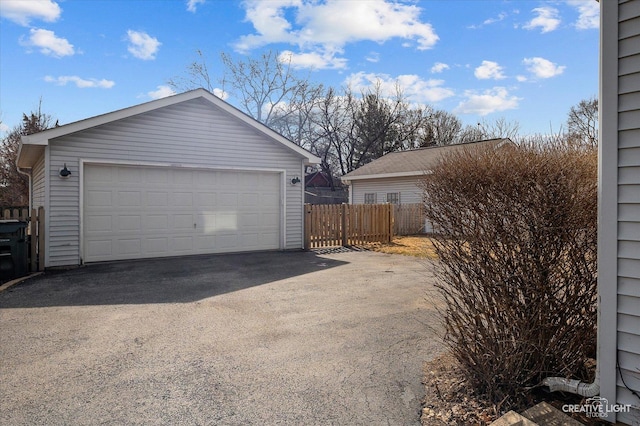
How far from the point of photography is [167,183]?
1011 cm

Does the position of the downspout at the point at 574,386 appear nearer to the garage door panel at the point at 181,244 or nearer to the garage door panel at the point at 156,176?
the garage door panel at the point at 181,244

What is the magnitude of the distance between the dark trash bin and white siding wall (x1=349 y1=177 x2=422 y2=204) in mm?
13847

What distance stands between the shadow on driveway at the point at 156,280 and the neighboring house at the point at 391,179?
30.8 feet

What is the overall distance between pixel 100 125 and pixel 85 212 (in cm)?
211

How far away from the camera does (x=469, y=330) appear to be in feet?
10.0

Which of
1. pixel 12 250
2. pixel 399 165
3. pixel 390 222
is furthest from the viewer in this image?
pixel 399 165

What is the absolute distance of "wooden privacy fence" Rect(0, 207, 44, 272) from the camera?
8211 millimetres

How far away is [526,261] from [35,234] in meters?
9.51

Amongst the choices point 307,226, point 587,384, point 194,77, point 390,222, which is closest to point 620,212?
point 587,384

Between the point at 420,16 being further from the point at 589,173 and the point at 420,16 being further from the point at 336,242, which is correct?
the point at 589,173

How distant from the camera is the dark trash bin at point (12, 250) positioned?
7.53m

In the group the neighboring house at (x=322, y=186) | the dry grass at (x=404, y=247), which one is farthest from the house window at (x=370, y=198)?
Result: the neighboring house at (x=322, y=186)

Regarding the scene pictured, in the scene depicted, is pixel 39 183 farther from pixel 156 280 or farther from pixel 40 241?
pixel 156 280

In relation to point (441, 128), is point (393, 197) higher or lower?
lower
